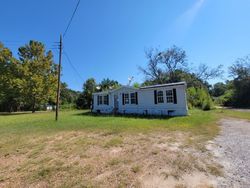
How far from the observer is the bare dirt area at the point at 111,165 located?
3.25 m

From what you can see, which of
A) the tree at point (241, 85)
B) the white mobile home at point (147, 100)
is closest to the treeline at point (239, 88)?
the tree at point (241, 85)

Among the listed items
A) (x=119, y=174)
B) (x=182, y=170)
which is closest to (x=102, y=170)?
(x=119, y=174)

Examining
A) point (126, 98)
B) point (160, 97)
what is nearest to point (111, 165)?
point (160, 97)

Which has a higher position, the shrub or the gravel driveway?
the shrub

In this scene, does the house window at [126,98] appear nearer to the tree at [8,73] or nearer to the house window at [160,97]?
the house window at [160,97]

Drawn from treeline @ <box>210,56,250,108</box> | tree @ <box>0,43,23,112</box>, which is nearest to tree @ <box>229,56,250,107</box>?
treeline @ <box>210,56,250,108</box>

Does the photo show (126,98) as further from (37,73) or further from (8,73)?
(8,73)

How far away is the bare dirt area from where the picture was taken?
325 cm

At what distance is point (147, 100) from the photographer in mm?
15891

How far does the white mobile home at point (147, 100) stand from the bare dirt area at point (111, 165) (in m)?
8.36

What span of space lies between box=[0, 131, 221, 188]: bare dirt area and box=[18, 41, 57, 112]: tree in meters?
22.7

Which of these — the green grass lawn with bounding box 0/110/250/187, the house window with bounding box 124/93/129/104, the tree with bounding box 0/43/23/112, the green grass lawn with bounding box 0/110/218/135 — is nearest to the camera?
the green grass lawn with bounding box 0/110/250/187

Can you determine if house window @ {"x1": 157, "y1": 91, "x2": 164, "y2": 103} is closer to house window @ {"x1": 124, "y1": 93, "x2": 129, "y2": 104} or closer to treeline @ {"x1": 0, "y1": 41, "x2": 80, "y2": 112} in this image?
house window @ {"x1": 124, "y1": 93, "x2": 129, "y2": 104}

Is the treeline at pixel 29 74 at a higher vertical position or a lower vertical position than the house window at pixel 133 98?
higher
